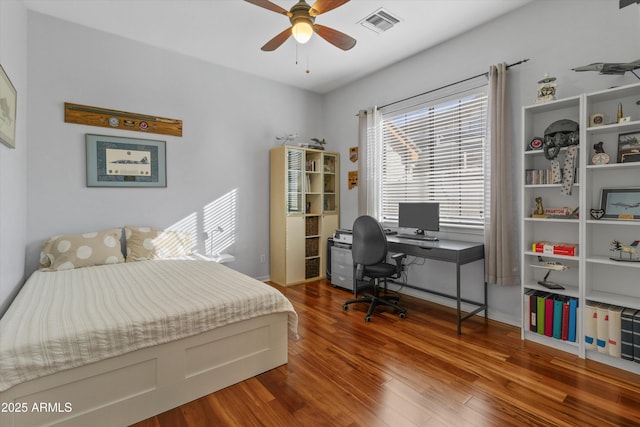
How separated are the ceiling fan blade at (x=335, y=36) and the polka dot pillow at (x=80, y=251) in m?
2.82

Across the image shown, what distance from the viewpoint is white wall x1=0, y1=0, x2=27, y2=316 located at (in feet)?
6.99

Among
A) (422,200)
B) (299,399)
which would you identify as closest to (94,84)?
(299,399)

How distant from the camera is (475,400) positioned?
1879 mm

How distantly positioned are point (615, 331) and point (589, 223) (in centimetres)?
78

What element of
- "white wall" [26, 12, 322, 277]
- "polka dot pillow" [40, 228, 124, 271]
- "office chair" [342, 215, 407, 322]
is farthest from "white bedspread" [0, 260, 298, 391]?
"office chair" [342, 215, 407, 322]

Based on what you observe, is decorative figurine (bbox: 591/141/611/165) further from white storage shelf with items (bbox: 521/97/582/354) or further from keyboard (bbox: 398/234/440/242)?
keyboard (bbox: 398/234/440/242)

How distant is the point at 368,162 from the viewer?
4.30 m

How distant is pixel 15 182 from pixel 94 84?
1337 millimetres

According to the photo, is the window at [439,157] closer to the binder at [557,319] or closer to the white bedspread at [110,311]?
the binder at [557,319]

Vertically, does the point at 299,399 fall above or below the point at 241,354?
below

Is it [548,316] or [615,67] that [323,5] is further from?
[548,316]

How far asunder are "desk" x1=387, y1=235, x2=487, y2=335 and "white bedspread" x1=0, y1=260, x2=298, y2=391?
1.46 m

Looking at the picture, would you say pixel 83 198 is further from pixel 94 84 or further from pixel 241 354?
pixel 241 354

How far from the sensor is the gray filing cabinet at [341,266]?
4.10 meters
